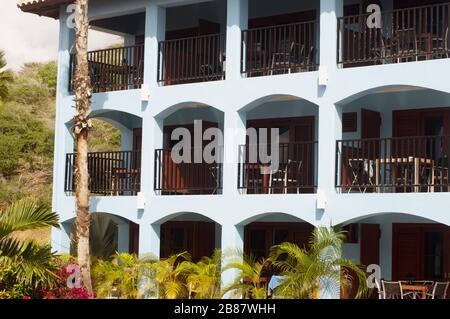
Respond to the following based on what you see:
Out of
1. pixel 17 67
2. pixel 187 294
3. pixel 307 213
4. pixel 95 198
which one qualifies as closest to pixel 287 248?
pixel 307 213

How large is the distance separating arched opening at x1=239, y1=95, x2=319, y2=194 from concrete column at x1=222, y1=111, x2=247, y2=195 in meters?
0.14

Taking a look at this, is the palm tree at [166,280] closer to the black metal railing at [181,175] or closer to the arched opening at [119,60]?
the black metal railing at [181,175]

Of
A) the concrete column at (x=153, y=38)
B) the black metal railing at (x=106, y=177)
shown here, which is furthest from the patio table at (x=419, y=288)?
the concrete column at (x=153, y=38)

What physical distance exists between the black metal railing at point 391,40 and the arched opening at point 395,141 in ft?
2.45

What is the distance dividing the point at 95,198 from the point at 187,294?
184 inches

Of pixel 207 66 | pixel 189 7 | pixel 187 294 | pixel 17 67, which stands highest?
pixel 17 67

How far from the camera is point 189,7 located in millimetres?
26531

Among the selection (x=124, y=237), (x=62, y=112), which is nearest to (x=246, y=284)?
(x=62, y=112)

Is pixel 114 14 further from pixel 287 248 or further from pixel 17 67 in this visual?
pixel 17 67

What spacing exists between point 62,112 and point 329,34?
858 centimetres

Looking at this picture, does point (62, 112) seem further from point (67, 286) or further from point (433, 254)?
point (433, 254)

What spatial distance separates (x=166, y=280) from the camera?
22172 millimetres

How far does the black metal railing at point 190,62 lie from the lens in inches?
968

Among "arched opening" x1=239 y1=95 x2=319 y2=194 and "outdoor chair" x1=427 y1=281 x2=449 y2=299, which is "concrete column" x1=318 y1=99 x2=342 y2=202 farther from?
"outdoor chair" x1=427 y1=281 x2=449 y2=299
